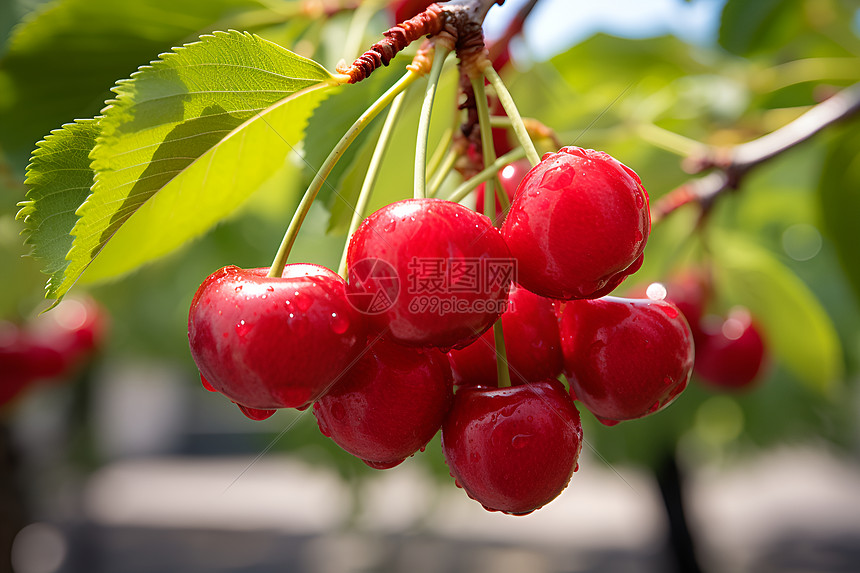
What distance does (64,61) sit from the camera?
3.29ft

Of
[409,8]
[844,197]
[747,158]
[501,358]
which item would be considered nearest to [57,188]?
[501,358]

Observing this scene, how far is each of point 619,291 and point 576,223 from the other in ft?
3.48

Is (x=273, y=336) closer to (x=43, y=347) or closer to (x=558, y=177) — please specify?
(x=558, y=177)

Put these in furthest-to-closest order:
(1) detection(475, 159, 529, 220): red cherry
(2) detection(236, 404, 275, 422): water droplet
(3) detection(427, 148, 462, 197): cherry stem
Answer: (1) detection(475, 159, 529, 220): red cherry → (3) detection(427, 148, 462, 197): cherry stem → (2) detection(236, 404, 275, 422): water droplet

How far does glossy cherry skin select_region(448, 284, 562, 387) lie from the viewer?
680 millimetres

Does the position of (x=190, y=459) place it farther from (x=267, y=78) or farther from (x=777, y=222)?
(x=267, y=78)

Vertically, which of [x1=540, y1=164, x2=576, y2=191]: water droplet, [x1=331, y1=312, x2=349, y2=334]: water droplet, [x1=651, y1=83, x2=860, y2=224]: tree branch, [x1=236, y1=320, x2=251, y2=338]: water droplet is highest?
[x1=540, y1=164, x2=576, y2=191]: water droplet

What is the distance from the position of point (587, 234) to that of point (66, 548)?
10.9 m

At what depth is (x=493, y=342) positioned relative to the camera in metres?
0.70

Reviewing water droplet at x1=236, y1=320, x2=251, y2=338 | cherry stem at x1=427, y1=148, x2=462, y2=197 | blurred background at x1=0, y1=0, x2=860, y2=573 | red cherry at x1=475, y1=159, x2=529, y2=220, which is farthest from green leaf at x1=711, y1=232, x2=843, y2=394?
water droplet at x1=236, y1=320, x2=251, y2=338

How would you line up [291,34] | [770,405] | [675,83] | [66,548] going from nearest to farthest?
[291,34] < [675,83] < [770,405] < [66,548]

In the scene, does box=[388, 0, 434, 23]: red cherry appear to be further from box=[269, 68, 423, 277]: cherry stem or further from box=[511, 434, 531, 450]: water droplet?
box=[511, 434, 531, 450]: water droplet

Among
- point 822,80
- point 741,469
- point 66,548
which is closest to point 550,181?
point 822,80

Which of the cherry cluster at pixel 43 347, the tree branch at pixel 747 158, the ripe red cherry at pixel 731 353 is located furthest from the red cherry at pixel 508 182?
the cherry cluster at pixel 43 347
